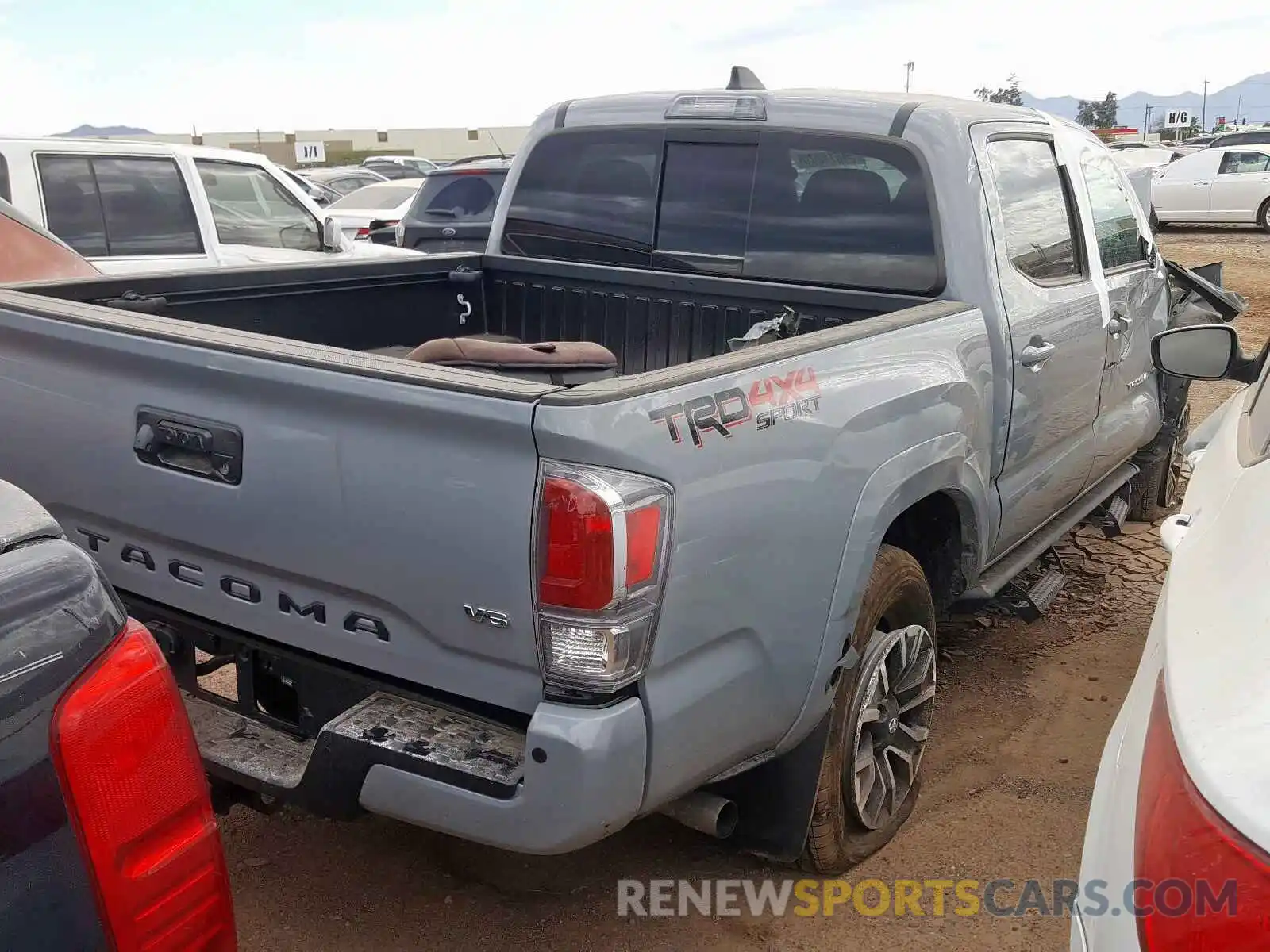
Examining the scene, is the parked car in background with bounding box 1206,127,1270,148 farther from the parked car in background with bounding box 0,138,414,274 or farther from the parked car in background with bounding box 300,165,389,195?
the parked car in background with bounding box 0,138,414,274

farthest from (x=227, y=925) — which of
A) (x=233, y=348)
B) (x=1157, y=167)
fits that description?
(x=1157, y=167)

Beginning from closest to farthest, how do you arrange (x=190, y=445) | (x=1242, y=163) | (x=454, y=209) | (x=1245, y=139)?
(x=190, y=445)
(x=454, y=209)
(x=1242, y=163)
(x=1245, y=139)

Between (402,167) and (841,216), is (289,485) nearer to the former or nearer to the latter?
(841,216)

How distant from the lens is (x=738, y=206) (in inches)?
158

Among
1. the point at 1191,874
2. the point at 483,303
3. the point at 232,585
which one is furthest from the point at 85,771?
the point at 483,303

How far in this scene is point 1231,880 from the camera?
4.04 ft

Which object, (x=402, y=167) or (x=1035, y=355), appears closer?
(x=1035, y=355)


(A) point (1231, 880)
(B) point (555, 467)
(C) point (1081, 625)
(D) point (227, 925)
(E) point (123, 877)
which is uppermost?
(B) point (555, 467)

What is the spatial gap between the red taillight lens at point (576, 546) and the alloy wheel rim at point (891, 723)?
1.15m

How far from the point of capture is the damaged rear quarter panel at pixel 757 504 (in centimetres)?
219

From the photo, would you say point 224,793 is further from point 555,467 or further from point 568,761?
point 555,467

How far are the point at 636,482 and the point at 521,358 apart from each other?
102 cm

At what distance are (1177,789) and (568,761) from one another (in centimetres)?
109

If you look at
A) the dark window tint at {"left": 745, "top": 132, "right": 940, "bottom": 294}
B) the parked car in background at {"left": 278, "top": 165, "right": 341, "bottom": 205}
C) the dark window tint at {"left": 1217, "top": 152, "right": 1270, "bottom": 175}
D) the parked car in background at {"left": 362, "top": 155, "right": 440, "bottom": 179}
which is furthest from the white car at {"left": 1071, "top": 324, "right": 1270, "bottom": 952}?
the parked car in background at {"left": 362, "top": 155, "right": 440, "bottom": 179}
